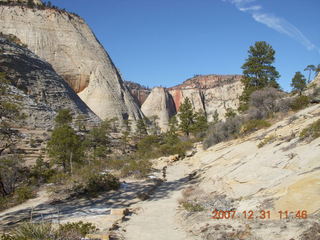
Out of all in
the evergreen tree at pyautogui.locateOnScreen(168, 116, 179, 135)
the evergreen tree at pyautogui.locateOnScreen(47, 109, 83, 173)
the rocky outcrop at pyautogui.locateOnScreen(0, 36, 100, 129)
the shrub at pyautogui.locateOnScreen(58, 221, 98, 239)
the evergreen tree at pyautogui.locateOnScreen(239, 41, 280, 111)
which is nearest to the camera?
the shrub at pyautogui.locateOnScreen(58, 221, 98, 239)

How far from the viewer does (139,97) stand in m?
96.4

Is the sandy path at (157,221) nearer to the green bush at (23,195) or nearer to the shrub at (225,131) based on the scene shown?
the green bush at (23,195)

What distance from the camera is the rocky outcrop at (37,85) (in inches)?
1371

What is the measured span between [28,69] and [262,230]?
144ft

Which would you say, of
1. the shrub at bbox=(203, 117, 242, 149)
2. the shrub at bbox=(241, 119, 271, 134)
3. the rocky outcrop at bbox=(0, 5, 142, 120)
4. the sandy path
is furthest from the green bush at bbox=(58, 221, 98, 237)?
the rocky outcrop at bbox=(0, 5, 142, 120)

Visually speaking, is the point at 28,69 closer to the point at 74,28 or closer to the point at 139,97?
the point at 74,28

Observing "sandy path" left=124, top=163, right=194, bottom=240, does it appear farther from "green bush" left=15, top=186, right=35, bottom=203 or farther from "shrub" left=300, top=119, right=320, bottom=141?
"shrub" left=300, top=119, right=320, bottom=141

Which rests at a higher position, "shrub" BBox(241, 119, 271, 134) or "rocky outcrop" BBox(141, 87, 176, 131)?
"rocky outcrop" BBox(141, 87, 176, 131)

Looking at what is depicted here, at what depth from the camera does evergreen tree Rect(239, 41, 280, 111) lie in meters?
25.3

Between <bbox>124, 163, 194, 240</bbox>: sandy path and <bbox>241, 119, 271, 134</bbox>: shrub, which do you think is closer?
<bbox>124, 163, 194, 240</bbox>: sandy path

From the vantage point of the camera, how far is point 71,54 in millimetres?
53438
